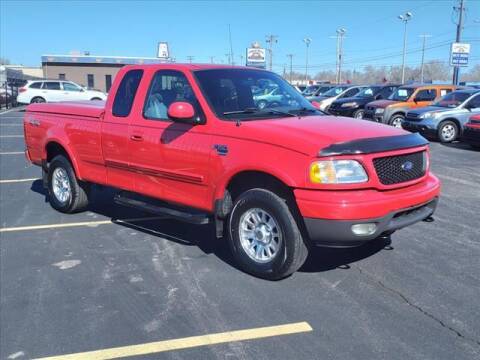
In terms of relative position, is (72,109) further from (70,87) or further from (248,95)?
(70,87)

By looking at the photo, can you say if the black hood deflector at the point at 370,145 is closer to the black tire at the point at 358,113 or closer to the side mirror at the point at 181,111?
the side mirror at the point at 181,111

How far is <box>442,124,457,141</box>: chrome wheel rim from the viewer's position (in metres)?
14.9

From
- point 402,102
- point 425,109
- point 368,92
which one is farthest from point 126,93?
point 368,92

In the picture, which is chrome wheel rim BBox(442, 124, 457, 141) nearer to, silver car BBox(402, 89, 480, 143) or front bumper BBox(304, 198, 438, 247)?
silver car BBox(402, 89, 480, 143)

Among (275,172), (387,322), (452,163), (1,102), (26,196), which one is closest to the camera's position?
(387,322)

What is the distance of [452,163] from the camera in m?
11.2

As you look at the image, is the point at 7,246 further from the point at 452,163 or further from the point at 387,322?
the point at 452,163

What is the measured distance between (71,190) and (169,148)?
94.8 inches

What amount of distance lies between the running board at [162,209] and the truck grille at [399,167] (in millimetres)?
1813

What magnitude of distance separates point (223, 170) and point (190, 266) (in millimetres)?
1099

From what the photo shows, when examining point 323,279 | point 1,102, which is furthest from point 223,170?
point 1,102

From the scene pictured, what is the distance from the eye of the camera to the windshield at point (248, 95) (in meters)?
5.02

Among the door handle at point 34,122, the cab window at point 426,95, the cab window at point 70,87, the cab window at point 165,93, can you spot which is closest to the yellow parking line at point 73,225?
the door handle at point 34,122

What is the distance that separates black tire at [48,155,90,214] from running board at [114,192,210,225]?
1.02 meters
